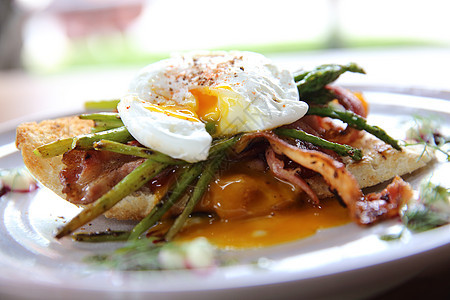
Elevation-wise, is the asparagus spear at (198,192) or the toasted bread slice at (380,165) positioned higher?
the asparagus spear at (198,192)

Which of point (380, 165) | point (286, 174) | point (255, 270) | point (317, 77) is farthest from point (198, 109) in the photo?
point (255, 270)

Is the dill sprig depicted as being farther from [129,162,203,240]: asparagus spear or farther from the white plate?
[129,162,203,240]: asparagus spear

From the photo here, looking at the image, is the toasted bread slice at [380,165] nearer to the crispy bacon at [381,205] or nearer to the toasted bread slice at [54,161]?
the crispy bacon at [381,205]

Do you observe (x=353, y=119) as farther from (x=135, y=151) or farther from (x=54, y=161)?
(x=54, y=161)

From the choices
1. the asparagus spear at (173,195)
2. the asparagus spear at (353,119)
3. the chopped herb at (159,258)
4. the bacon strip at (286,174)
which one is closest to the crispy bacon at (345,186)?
the bacon strip at (286,174)

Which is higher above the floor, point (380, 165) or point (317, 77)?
point (317, 77)

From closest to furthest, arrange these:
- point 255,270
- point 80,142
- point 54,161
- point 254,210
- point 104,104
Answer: point 255,270 < point 254,210 < point 80,142 < point 54,161 < point 104,104
